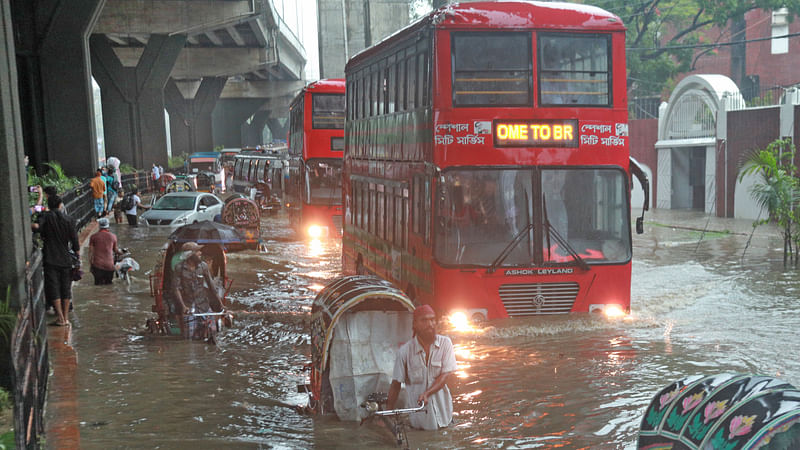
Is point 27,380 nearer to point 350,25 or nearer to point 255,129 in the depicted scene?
point 350,25

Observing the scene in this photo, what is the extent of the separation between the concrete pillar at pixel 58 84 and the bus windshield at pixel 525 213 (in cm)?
2068

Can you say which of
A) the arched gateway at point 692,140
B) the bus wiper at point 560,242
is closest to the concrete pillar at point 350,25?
the arched gateway at point 692,140

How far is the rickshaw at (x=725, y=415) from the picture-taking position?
4594 millimetres

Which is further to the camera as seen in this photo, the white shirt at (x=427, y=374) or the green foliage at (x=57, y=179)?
the green foliage at (x=57, y=179)

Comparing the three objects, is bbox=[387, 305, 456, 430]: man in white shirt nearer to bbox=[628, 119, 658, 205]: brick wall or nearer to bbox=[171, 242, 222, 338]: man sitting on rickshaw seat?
bbox=[171, 242, 222, 338]: man sitting on rickshaw seat

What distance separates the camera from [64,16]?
29234 mm

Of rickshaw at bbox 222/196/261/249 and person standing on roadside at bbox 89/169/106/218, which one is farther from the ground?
person standing on roadside at bbox 89/169/106/218

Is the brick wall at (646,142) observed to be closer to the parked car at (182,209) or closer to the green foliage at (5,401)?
the parked car at (182,209)

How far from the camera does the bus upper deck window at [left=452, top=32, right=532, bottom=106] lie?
39.9 ft

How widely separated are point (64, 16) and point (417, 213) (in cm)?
2079

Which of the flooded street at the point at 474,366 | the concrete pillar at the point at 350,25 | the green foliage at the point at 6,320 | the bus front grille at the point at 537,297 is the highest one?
the concrete pillar at the point at 350,25

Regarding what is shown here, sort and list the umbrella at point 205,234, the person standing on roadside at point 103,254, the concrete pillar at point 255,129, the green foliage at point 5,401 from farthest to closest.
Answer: the concrete pillar at point 255,129 < the person standing on roadside at point 103,254 < the umbrella at point 205,234 < the green foliage at point 5,401

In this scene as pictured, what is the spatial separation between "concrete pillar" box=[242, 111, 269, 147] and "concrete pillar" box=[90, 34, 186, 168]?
175ft

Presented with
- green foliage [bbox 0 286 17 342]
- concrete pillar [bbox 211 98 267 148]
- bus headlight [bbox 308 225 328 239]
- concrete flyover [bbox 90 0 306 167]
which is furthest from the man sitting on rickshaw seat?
concrete pillar [bbox 211 98 267 148]
